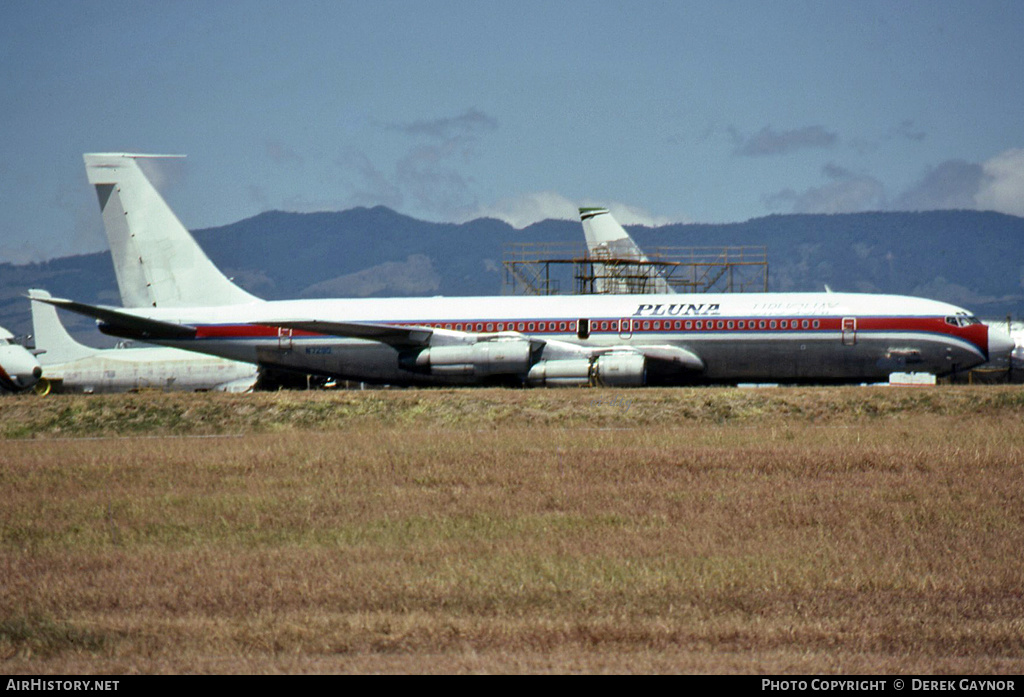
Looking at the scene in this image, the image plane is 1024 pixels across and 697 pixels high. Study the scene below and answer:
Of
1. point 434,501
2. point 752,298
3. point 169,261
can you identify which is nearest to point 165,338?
point 169,261

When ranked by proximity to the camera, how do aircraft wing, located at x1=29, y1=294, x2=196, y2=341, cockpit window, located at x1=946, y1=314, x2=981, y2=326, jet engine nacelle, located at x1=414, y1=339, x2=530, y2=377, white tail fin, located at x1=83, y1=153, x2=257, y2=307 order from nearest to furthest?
cockpit window, located at x1=946, y1=314, x2=981, y2=326 < jet engine nacelle, located at x1=414, y1=339, x2=530, y2=377 < aircraft wing, located at x1=29, y1=294, x2=196, y2=341 < white tail fin, located at x1=83, y1=153, x2=257, y2=307

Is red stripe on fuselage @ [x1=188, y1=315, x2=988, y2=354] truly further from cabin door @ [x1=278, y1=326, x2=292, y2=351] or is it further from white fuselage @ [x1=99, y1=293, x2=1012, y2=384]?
cabin door @ [x1=278, y1=326, x2=292, y2=351]

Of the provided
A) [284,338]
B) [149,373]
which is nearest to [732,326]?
[284,338]

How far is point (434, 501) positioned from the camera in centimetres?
1730

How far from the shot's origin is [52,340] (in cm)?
6844

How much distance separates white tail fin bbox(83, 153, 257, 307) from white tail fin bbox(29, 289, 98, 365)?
79.8 ft

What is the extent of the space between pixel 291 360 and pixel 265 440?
55.1 feet

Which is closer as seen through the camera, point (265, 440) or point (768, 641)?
point (768, 641)

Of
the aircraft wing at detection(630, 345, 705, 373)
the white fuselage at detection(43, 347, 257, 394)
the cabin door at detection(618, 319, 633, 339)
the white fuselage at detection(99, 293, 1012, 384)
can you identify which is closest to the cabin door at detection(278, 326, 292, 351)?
the white fuselage at detection(99, 293, 1012, 384)

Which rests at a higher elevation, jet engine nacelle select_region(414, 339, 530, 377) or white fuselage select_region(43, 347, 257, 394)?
jet engine nacelle select_region(414, 339, 530, 377)

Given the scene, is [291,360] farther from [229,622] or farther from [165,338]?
[229,622]

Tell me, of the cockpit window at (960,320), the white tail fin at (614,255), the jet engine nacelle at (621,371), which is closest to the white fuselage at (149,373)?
the white tail fin at (614,255)

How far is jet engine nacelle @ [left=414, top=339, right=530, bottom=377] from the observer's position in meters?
39.4

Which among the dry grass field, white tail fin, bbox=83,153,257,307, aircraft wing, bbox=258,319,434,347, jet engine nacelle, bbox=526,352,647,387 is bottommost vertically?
the dry grass field
